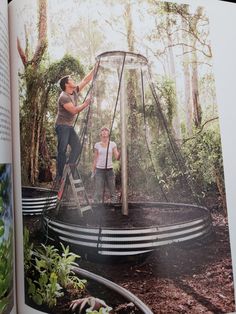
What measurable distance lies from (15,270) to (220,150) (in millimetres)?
587

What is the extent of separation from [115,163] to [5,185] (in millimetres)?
265

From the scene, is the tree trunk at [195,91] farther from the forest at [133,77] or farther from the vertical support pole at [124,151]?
the vertical support pole at [124,151]

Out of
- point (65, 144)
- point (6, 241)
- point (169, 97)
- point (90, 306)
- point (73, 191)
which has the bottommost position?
point (90, 306)

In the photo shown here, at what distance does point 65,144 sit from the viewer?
0.83 m

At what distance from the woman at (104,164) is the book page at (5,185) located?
214 millimetres

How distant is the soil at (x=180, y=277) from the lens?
0.79 metres

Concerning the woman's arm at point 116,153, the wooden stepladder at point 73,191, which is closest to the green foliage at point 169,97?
the woman's arm at point 116,153

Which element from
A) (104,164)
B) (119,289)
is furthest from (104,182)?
(119,289)

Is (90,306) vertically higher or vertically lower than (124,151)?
lower

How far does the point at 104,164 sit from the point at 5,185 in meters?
0.24

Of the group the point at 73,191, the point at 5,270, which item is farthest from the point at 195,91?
the point at 5,270

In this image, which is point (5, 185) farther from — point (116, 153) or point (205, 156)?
point (205, 156)

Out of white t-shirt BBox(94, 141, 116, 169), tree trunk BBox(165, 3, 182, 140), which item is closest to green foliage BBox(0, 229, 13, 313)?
white t-shirt BBox(94, 141, 116, 169)

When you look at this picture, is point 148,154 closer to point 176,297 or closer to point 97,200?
point 97,200
